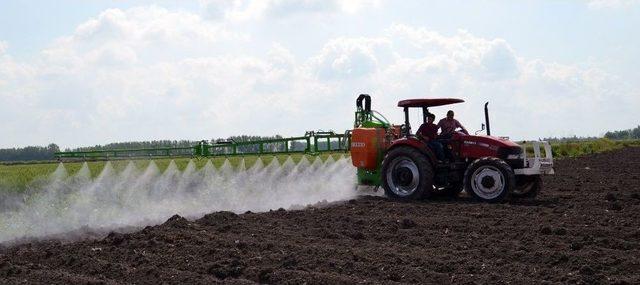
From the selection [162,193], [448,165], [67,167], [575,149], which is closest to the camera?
[448,165]

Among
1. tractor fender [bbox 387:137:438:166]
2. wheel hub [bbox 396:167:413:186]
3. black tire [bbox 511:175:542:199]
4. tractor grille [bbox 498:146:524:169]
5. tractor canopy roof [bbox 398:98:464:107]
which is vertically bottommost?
black tire [bbox 511:175:542:199]

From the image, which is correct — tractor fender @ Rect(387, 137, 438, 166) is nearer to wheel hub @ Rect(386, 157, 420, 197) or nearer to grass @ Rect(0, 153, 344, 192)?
wheel hub @ Rect(386, 157, 420, 197)

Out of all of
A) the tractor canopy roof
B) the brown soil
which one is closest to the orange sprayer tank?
the tractor canopy roof

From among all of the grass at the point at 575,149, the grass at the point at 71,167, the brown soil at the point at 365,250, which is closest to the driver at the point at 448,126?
Result: the brown soil at the point at 365,250

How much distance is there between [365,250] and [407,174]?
6241 mm

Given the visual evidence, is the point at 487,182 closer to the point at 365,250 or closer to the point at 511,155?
the point at 511,155

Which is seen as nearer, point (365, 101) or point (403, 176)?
point (403, 176)

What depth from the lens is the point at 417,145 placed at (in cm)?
1464

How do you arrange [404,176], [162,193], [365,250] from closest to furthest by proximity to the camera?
[365,250]
[404,176]
[162,193]

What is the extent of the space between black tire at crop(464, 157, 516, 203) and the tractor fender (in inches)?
31.8

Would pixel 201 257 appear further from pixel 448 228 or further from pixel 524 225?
pixel 524 225

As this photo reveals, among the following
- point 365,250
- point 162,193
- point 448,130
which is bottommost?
point 365,250

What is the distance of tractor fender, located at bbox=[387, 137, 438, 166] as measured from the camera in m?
14.5

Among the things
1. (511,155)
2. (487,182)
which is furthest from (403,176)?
(511,155)
